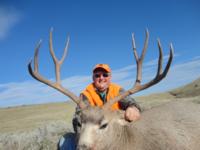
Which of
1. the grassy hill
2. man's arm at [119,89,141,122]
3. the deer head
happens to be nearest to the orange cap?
man's arm at [119,89,141,122]

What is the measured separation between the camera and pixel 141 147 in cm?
620

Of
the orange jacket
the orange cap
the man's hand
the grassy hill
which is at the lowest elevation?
the man's hand

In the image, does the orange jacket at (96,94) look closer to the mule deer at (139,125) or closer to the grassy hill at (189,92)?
the mule deer at (139,125)

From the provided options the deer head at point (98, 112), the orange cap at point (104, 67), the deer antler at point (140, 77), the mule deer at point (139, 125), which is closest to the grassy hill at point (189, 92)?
the orange cap at point (104, 67)

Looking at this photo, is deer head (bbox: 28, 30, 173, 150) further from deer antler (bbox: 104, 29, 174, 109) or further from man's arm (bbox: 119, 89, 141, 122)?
man's arm (bbox: 119, 89, 141, 122)

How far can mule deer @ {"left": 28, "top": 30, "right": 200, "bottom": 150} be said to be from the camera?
566cm

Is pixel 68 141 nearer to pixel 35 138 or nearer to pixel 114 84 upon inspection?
pixel 114 84

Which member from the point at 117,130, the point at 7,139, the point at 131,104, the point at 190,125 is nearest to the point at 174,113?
the point at 190,125

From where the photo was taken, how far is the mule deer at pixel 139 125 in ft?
18.6

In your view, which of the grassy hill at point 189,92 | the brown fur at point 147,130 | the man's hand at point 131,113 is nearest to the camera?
the brown fur at point 147,130

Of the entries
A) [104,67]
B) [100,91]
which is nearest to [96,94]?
[100,91]

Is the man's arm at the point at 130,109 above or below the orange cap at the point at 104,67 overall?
below

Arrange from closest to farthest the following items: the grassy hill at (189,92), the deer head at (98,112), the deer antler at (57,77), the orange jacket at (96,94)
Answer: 1. the deer head at (98,112)
2. the deer antler at (57,77)
3. the orange jacket at (96,94)
4. the grassy hill at (189,92)

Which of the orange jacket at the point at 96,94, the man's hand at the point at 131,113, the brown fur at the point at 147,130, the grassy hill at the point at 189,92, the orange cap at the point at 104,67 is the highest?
the grassy hill at the point at 189,92
